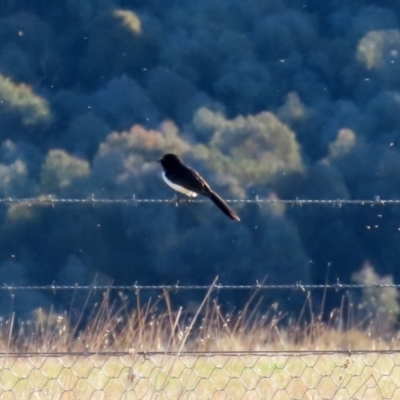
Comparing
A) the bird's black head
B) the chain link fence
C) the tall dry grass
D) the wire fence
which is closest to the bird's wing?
the bird's black head

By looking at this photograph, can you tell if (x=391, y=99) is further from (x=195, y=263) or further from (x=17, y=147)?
(x=17, y=147)

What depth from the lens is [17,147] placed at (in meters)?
16.4

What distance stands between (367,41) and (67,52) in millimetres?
5479

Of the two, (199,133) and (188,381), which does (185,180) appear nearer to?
(188,381)

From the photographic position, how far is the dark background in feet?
53.4

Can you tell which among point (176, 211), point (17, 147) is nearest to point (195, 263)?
point (176, 211)

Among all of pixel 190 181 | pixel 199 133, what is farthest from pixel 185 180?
pixel 199 133

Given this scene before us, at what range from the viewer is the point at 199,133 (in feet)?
57.0

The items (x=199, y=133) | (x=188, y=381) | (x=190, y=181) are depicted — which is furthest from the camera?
(x=199, y=133)

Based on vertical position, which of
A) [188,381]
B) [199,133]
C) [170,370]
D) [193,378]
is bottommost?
[199,133]

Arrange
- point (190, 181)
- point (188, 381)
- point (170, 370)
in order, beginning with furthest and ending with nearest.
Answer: point (190, 181), point (188, 381), point (170, 370)

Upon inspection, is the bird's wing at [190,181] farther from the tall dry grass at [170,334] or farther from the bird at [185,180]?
the tall dry grass at [170,334]

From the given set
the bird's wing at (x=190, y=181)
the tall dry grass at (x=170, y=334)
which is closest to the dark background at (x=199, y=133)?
the tall dry grass at (x=170, y=334)

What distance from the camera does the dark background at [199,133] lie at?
641 inches
